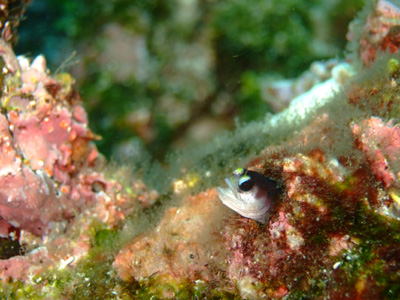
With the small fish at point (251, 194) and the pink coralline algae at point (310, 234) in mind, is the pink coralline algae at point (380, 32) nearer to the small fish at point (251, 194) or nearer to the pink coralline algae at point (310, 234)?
the pink coralline algae at point (310, 234)

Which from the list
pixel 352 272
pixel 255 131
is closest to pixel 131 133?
pixel 255 131

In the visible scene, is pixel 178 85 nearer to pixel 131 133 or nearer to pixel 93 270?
pixel 131 133

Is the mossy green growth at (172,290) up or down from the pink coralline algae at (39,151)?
down

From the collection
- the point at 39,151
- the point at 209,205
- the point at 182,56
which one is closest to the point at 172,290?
the point at 209,205

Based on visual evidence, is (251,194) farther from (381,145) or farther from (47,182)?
(47,182)

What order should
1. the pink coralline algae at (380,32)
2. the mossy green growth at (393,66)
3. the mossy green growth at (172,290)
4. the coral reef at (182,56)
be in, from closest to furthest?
the mossy green growth at (172,290) → the mossy green growth at (393,66) → the pink coralline algae at (380,32) → the coral reef at (182,56)

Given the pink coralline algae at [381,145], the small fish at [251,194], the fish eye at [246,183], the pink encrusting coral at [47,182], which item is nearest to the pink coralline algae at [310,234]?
the pink coralline algae at [381,145]
